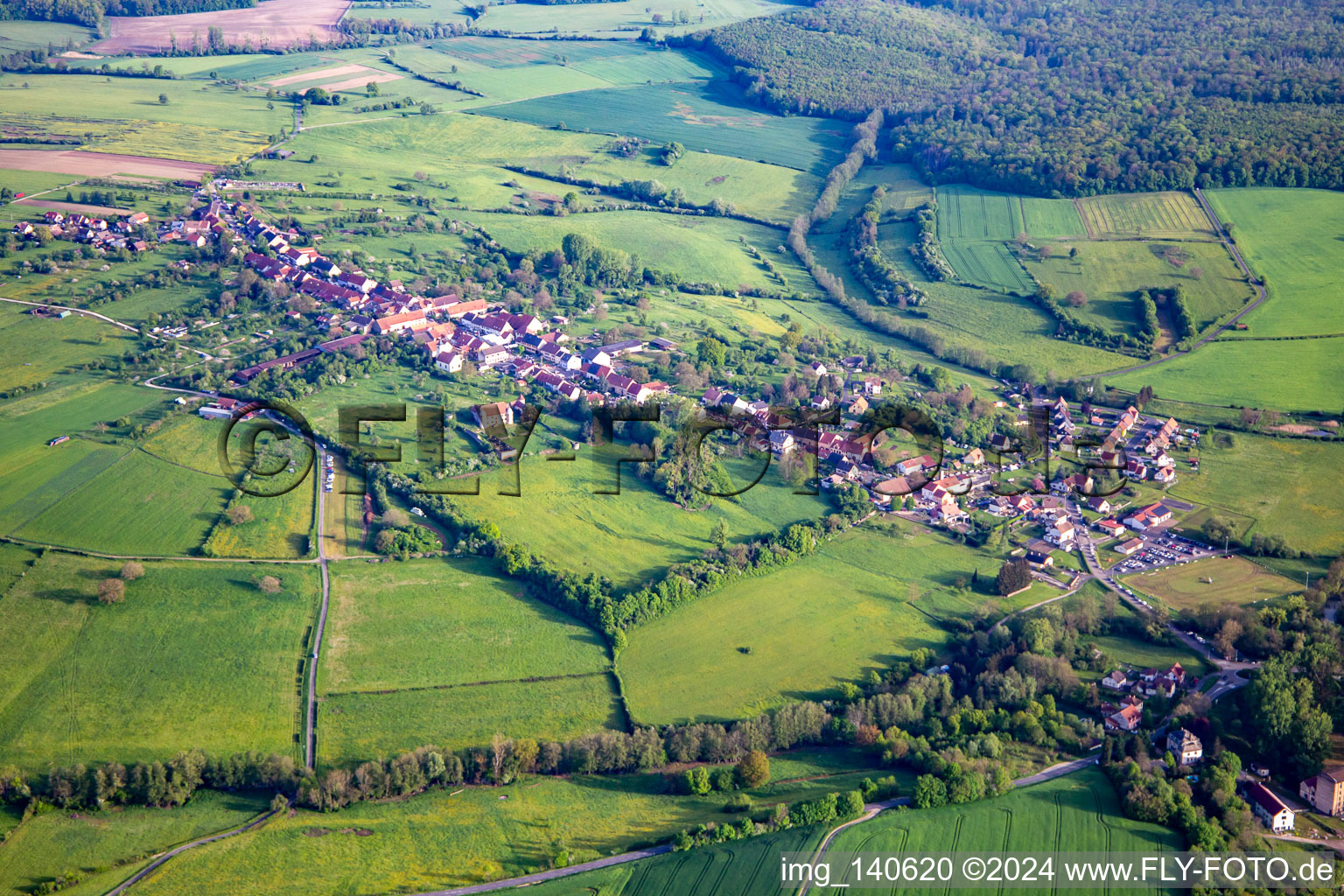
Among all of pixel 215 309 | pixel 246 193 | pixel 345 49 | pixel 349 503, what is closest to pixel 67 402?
pixel 215 309

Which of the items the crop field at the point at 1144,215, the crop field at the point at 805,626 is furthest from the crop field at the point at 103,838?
the crop field at the point at 1144,215

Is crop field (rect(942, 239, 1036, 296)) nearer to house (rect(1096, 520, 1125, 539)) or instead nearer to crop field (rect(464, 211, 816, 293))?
crop field (rect(464, 211, 816, 293))

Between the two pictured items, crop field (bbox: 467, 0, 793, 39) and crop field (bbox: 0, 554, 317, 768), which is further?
crop field (bbox: 467, 0, 793, 39)

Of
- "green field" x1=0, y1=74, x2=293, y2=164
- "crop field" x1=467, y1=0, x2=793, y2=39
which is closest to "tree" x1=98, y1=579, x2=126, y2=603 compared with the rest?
"green field" x1=0, y1=74, x2=293, y2=164

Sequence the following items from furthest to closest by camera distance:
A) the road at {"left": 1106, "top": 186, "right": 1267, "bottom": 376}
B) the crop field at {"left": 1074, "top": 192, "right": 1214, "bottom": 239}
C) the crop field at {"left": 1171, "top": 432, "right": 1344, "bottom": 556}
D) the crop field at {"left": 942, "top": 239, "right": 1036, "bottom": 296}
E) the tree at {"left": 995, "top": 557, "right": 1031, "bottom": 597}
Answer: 1. the crop field at {"left": 1074, "top": 192, "right": 1214, "bottom": 239}
2. the crop field at {"left": 942, "top": 239, "right": 1036, "bottom": 296}
3. the road at {"left": 1106, "top": 186, "right": 1267, "bottom": 376}
4. the crop field at {"left": 1171, "top": 432, "right": 1344, "bottom": 556}
5. the tree at {"left": 995, "top": 557, "right": 1031, "bottom": 597}

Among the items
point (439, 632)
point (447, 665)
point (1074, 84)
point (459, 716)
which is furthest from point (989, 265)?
point (459, 716)

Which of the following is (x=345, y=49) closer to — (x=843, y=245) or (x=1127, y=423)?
(x=843, y=245)
